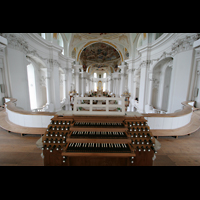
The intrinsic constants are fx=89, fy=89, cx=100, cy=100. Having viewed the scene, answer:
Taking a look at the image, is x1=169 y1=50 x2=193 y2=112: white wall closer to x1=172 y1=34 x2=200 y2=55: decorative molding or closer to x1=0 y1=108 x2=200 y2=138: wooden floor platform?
x1=172 y1=34 x2=200 y2=55: decorative molding

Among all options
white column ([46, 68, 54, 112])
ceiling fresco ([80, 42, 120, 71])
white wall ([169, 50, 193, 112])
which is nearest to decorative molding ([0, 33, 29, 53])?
white column ([46, 68, 54, 112])

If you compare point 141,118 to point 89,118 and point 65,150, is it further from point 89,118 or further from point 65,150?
point 65,150

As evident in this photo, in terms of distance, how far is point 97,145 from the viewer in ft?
6.14

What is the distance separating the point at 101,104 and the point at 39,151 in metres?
2.04

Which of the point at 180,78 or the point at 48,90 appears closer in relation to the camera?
the point at 180,78

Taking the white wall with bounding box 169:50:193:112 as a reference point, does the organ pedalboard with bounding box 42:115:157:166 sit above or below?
below

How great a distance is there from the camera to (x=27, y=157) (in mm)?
2127

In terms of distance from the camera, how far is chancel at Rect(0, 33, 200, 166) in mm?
1854

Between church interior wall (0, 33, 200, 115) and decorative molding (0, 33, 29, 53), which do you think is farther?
church interior wall (0, 33, 200, 115)

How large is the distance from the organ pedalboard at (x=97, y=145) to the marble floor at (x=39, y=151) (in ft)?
1.80

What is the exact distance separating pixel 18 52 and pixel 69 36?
6776 millimetres

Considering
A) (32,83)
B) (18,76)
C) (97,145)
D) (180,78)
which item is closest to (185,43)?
(180,78)

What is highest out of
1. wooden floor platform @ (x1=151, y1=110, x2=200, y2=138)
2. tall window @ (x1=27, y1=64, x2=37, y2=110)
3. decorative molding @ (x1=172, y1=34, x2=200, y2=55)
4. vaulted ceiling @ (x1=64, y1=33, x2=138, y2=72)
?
vaulted ceiling @ (x1=64, y1=33, x2=138, y2=72)

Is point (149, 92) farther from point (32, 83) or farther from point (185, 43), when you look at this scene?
point (32, 83)
